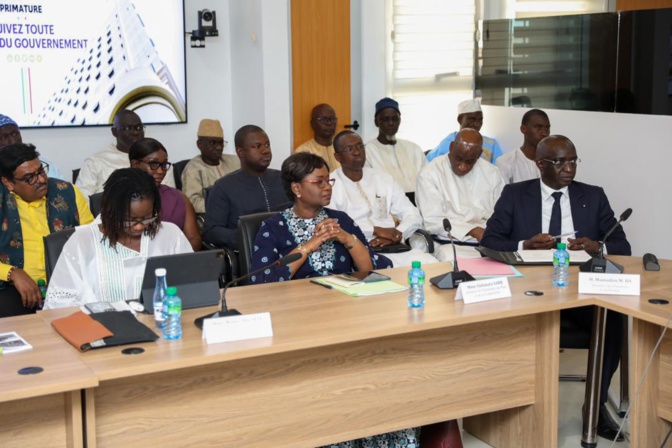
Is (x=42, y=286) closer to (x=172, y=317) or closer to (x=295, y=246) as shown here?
(x=295, y=246)

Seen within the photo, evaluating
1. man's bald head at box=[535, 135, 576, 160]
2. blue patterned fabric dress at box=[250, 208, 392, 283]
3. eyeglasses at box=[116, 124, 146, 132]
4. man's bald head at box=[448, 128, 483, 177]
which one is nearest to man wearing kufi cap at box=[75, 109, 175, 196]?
eyeglasses at box=[116, 124, 146, 132]

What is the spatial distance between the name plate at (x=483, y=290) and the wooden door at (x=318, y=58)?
148 inches

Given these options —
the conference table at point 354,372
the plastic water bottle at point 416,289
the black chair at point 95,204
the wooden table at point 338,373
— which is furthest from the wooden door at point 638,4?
the plastic water bottle at point 416,289

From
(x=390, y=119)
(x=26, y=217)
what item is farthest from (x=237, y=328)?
(x=390, y=119)

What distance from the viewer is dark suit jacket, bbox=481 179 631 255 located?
4.32m

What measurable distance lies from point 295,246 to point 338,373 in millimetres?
830

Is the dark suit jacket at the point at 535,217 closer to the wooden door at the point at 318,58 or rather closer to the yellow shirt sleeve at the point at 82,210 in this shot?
the yellow shirt sleeve at the point at 82,210

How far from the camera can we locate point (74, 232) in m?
3.59

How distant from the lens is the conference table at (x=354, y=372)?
281cm

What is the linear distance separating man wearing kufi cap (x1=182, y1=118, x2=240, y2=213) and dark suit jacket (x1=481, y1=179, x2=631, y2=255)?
2484mm

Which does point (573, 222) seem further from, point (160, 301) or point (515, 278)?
point (160, 301)

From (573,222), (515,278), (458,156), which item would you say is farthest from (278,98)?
(515,278)

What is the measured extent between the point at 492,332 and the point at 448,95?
474 centimetres

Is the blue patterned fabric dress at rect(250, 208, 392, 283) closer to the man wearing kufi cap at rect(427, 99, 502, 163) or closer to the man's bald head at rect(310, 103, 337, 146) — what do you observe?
the man's bald head at rect(310, 103, 337, 146)
